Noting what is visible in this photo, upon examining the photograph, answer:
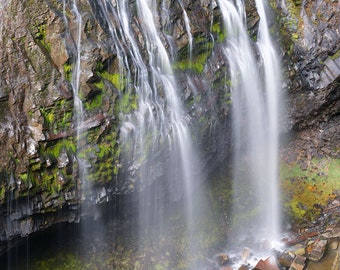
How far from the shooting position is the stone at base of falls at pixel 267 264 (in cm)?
1141

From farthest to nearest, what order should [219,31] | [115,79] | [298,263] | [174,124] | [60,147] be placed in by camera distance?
[219,31], [174,124], [298,263], [115,79], [60,147]

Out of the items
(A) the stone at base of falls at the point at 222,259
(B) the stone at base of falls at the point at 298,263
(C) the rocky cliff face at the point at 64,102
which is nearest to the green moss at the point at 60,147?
(C) the rocky cliff face at the point at 64,102

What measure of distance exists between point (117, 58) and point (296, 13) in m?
8.17

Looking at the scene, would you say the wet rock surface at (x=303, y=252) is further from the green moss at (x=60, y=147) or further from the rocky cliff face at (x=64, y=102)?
the green moss at (x=60, y=147)

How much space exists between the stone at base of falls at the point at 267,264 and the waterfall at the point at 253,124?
6.24ft

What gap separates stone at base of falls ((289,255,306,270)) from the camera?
35.3 ft

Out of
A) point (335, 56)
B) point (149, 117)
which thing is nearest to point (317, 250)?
point (149, 117)

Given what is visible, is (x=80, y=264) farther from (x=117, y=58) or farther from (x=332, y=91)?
(x=332, y=91)

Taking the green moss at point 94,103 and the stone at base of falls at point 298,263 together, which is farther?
the stone at base of falls at point 298,263

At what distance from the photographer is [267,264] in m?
11.5

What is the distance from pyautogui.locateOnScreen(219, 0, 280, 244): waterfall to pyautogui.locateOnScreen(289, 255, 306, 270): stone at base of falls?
2.53 m

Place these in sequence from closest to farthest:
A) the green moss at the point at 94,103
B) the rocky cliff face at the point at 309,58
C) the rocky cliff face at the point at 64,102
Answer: the rocky cliff face at the point at 64,102 → the green moss at the point at 94,103 → the rocky cliff face at the point at 309,58

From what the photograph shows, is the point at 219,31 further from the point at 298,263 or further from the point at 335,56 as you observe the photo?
the point at 298,263

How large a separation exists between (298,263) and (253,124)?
5.11 m
